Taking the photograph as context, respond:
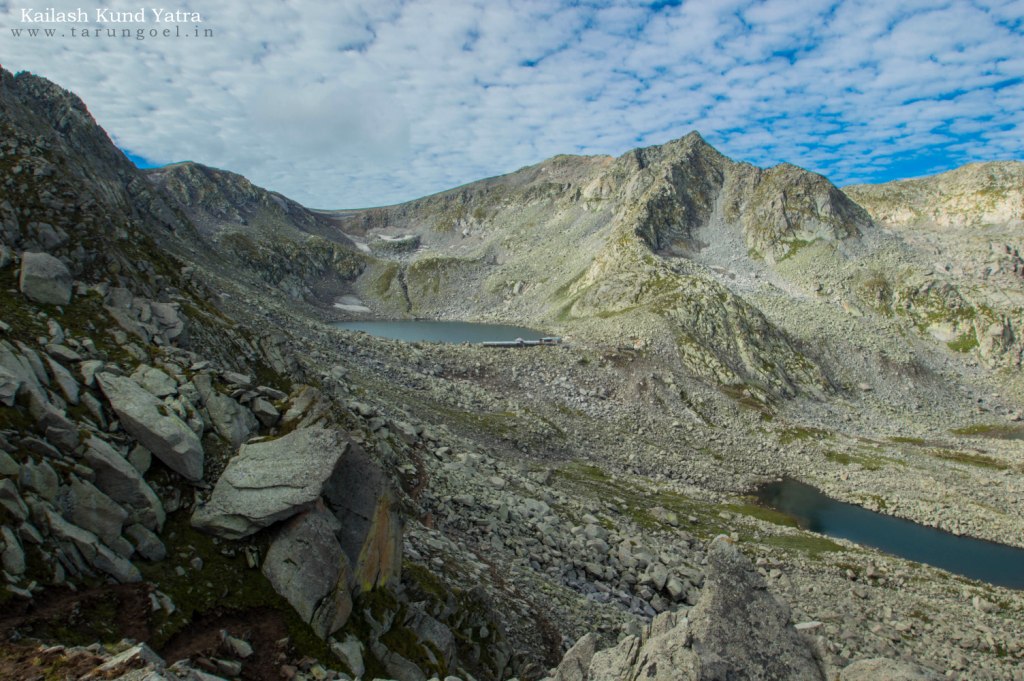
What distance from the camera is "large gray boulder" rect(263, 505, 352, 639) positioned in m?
10.8

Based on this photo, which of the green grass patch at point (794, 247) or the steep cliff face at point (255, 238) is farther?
the steep cliff face at point (255, 238)

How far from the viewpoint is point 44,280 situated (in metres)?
13.5

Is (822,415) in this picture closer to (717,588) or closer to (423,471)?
(423,471)

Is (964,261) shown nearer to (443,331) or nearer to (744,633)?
(443,331)

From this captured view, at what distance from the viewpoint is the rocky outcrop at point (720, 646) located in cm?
994

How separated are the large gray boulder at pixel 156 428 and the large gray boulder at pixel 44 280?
3626mm

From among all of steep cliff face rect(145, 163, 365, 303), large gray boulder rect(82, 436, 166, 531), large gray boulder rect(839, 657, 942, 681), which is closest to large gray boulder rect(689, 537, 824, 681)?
large gray boulder rect(839, 657, 942, 681)

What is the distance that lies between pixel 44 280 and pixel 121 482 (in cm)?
711

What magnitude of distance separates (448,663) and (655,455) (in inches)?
1445

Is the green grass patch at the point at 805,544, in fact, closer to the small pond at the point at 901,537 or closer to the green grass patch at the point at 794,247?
the small pond at the point at 901,537

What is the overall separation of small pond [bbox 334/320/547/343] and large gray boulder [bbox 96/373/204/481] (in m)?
83.2

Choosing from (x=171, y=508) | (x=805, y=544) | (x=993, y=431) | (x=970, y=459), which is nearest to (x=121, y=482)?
(x=171, y=508)

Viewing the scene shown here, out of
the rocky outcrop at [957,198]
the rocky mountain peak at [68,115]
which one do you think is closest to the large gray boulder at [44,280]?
the rocky mountain peak at [68,115]

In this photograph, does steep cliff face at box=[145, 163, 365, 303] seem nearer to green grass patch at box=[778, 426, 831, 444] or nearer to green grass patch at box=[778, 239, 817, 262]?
green grass patch at box=[778, 239, 817, 262]
